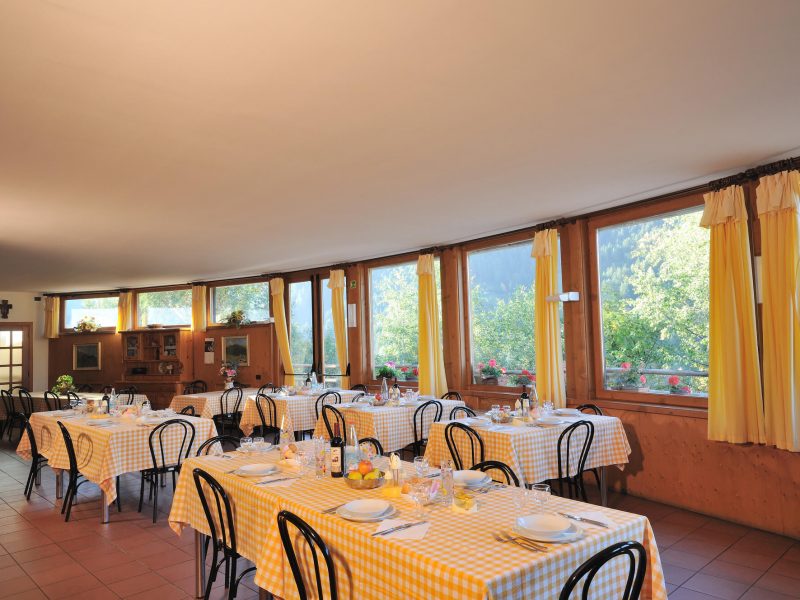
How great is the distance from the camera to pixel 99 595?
3.62 meters

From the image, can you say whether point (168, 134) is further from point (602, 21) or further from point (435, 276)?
point (435, 276)

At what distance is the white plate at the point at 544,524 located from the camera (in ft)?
7.02

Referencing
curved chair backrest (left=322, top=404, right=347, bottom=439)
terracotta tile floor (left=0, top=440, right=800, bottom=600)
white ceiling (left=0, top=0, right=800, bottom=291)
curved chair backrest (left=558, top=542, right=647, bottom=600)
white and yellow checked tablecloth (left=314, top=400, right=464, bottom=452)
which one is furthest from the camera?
curved chair backrest (left=322, top=404, right=347, bottom=439)

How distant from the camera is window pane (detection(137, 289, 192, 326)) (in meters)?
11.9

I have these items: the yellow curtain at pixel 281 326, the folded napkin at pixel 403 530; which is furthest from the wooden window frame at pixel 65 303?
the folded napkin at pixel 403 530

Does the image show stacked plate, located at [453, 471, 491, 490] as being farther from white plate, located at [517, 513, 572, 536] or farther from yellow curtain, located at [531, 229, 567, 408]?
yellow curtain, located at [531, 229, 567, 408]

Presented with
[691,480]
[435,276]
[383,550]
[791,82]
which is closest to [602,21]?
[791,82]

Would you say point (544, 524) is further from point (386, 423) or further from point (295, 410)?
point (295, 410)

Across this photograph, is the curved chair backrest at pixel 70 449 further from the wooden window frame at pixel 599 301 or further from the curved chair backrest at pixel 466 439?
the wooden window frame at pixel 599 301

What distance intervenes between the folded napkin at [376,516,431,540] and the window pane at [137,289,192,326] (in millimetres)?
10414

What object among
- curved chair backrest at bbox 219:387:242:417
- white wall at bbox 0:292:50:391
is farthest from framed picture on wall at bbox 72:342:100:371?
curved chair backrest at bbox 219:387:242:417

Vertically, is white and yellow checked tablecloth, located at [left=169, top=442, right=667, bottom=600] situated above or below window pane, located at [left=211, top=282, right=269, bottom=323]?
below

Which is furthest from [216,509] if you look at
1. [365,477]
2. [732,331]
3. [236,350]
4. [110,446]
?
[236,350]

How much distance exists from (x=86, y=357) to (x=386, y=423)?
9.48 meters
